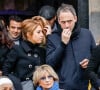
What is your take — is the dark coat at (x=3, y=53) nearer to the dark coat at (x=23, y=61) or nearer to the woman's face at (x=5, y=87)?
the dark coat at (x=23, y=61)

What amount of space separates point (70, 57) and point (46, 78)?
1.23ft

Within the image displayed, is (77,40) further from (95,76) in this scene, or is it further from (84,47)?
(95,76)

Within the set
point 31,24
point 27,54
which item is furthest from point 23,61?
point 31,24

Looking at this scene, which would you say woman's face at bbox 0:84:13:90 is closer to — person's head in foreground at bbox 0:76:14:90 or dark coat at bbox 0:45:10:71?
person's head in foreground at bbox 0:76:14:90

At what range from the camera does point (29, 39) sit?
6594mm

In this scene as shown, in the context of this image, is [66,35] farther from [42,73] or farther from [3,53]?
[3,53]

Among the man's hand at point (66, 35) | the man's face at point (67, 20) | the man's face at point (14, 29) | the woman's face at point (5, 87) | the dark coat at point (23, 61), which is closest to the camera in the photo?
the woman's face at point (5, 87)

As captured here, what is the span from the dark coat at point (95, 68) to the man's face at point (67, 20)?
1.37 feet

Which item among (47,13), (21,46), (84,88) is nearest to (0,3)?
(47,13)

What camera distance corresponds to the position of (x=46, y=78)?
6.31 metres

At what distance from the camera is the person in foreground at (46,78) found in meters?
6.30

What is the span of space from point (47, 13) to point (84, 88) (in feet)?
4.17

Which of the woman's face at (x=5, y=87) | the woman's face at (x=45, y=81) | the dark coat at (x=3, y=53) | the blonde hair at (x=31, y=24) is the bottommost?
the woman's face at (x=45, y=81)

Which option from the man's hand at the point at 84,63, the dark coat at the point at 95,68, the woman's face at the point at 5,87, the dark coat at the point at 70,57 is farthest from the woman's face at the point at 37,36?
the woman's face at the point at 5,87
